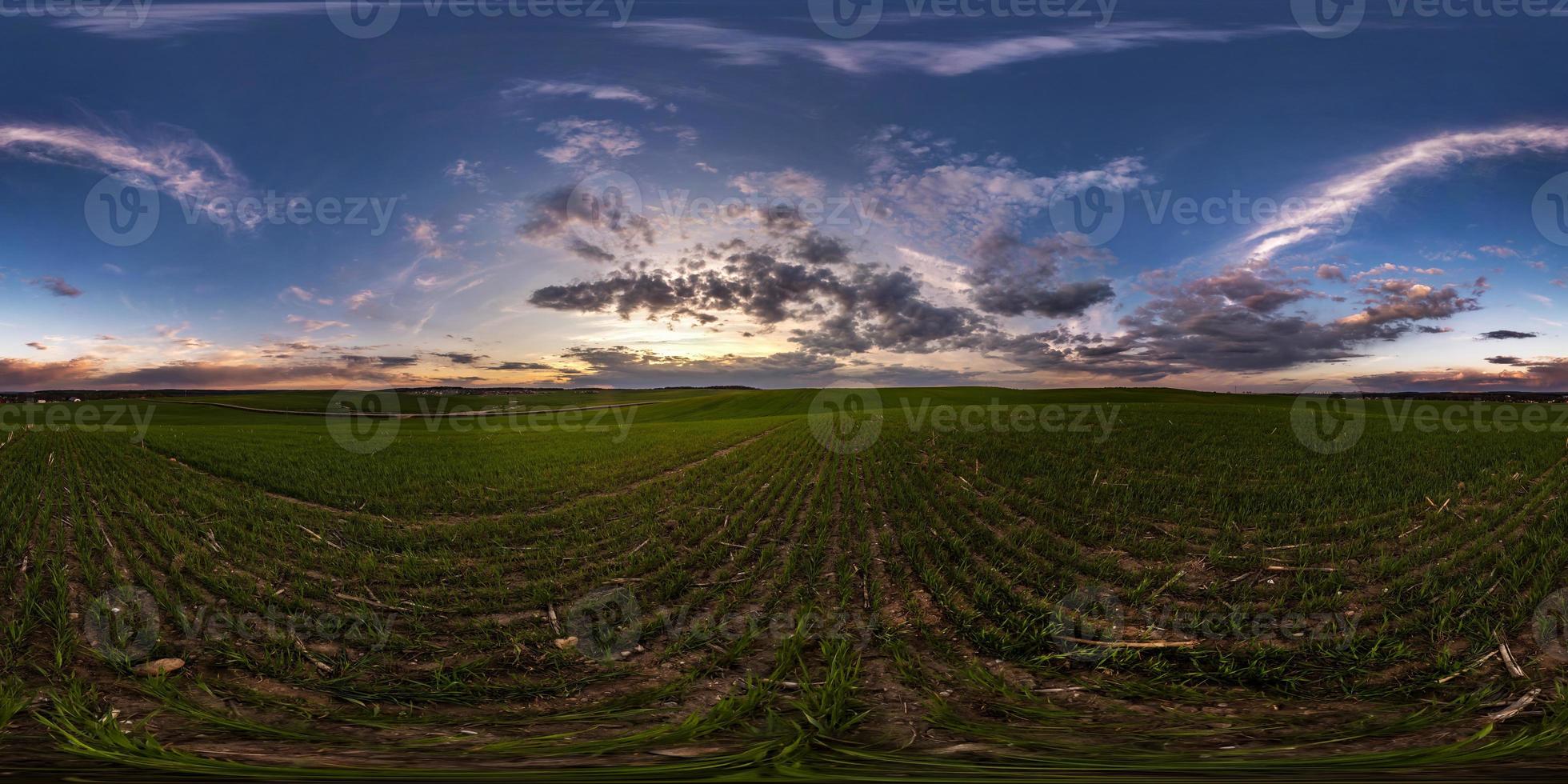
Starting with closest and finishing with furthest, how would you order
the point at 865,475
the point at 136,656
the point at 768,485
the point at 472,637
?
the point at 136,656
the point at 472,637
the point at 768,485
the point at 865,475

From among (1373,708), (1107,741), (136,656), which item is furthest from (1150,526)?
(136,656)

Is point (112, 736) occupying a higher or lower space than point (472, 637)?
higher

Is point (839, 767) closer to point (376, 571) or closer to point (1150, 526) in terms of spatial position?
point (376, 571)

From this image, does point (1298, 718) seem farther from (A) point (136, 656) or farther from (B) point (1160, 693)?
(A) point (136, 656)

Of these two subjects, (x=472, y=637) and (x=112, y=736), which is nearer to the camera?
(x=112, y=736)

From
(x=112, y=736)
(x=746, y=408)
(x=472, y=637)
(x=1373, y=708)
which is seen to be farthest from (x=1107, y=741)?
(x=746, y=408)

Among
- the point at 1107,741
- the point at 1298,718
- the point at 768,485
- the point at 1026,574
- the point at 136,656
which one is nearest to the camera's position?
the point at 1107,741
